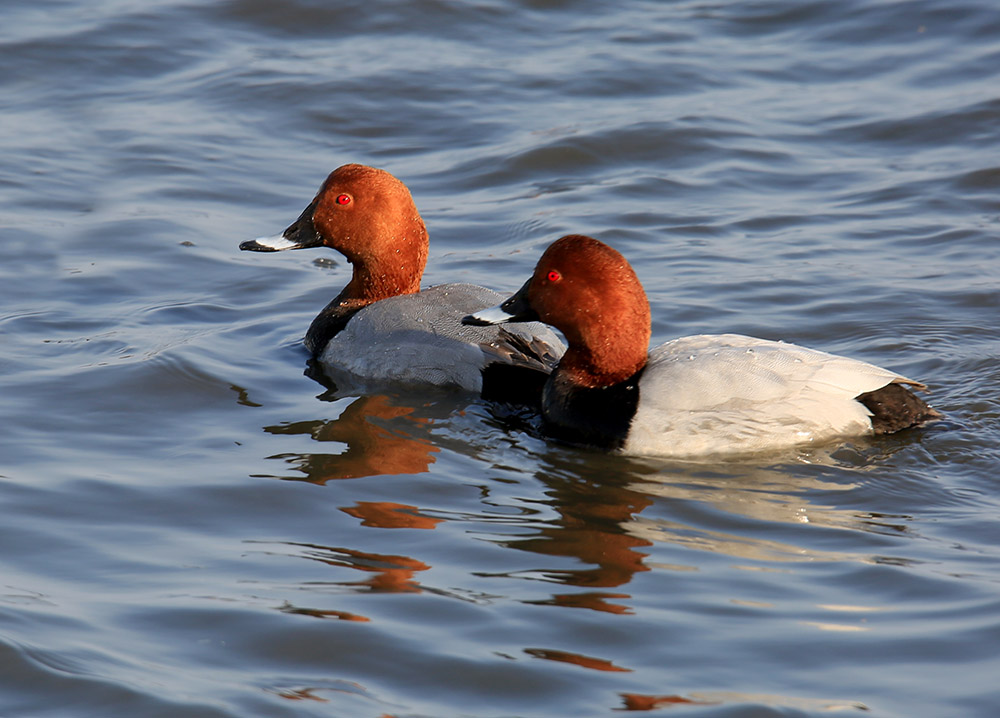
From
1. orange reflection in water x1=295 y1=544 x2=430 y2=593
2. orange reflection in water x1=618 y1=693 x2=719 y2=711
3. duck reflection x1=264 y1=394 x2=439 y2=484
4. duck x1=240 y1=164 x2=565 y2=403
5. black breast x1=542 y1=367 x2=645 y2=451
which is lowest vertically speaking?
orange reflection in water x1=618 y1=693 x2=719 y2=711

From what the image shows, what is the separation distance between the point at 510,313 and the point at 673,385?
940mm

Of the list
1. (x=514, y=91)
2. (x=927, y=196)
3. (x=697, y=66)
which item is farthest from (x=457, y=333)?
(x=697, y=66)

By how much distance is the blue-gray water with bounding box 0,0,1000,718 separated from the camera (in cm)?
432

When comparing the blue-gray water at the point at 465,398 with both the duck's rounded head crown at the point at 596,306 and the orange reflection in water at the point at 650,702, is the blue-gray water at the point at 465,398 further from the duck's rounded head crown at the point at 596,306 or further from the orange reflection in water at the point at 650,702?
the duck's rounded head crown at the point at 596,306

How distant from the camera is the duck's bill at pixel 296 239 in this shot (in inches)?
300

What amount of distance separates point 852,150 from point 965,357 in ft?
12.4

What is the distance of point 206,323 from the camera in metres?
8.06

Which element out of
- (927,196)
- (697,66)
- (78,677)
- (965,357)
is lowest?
(78,677)

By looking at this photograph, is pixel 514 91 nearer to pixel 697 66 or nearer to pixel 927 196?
pixel 697 66

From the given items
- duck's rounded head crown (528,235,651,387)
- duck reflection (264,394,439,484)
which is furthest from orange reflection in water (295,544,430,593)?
duck's rounded head crown (528,235,651,387)

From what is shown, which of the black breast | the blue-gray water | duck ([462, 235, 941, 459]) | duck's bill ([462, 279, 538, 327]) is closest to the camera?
the blue-gray water

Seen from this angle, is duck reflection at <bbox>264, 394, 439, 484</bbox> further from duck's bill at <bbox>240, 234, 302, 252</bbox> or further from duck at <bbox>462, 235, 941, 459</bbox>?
duck's bill at <bbox>240, 234, 302, 252</bbox>

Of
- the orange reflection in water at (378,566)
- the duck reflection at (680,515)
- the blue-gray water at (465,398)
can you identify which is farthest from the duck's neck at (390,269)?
the orange reflection in water at (378,566)

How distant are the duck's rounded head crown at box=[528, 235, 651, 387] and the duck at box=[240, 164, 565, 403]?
485 mm
